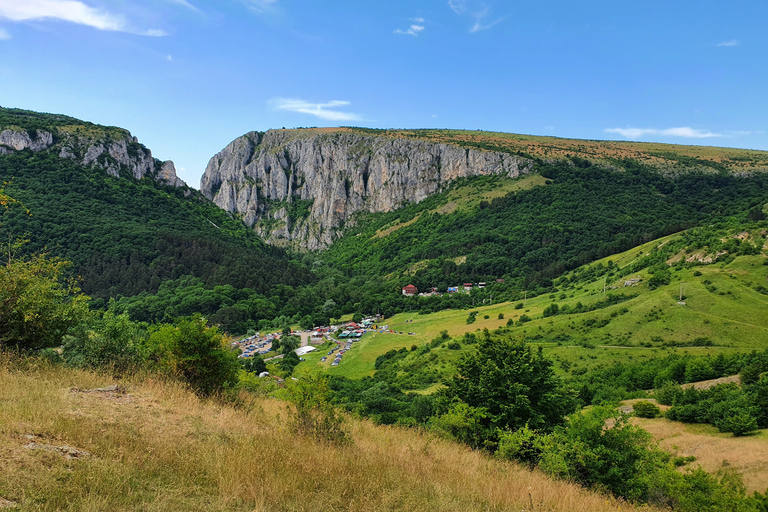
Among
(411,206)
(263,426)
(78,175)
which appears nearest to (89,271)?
(78,175)

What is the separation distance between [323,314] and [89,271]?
47.2m

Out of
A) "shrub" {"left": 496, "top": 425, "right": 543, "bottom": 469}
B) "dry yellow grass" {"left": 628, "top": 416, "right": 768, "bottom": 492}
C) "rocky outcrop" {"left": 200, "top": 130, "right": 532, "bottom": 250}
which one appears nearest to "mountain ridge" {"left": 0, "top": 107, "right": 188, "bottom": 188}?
"rocky outcrop" {"left": 200, "top": 130, "right": 532, "bottom": 250}

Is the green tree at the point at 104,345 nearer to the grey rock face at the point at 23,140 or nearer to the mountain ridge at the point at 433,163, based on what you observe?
the grey rock face at the point at 23,140

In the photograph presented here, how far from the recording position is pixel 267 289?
3807 inches

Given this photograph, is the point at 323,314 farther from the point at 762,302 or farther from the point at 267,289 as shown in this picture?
the point at 762,302

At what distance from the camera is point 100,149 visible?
111750 millimetres

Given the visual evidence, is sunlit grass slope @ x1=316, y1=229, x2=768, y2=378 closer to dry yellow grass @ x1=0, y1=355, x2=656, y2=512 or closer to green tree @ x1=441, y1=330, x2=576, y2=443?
green tree @ x1=441, y1=330, x2=576, y2=443

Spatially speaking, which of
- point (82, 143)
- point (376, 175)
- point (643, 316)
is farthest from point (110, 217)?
point (376, 175)

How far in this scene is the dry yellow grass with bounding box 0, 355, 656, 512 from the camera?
402 centimetres

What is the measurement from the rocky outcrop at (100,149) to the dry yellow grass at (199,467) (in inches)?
4996

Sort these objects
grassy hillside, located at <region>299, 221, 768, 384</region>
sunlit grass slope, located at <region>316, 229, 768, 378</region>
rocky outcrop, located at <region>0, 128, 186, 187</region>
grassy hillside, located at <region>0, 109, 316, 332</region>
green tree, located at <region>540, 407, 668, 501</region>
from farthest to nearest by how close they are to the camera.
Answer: rocky outcrop, located at <region>0, 128, 186, 187</region> < grassy hillside, located at <region>0, 109, 316, 332</region> < grassy hillside, located at <region>299, 221, 768, 384</region> < sunlit grass slope, located at <region>316, 229, 768, 378</region> < green tree, located at <region>540, 407, 668, 501</region>

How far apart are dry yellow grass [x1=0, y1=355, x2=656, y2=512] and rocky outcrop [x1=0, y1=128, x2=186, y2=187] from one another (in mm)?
126896

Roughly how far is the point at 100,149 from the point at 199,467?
453ft

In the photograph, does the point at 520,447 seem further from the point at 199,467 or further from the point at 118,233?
the point at 118,233
